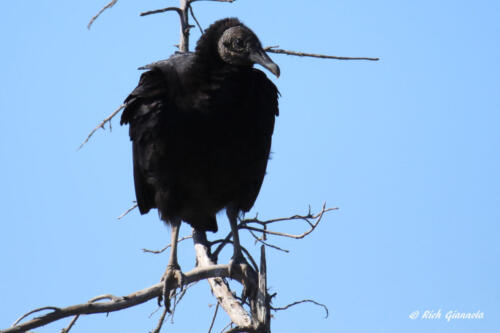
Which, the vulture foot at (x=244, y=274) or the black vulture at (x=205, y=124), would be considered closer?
the vulture foot at (x=244, y=274)

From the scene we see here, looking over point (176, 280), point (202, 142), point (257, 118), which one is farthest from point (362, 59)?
point (176, 280)

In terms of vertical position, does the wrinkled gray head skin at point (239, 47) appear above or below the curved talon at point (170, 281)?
above

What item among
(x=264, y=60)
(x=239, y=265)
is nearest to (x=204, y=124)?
(x=264, y=60)

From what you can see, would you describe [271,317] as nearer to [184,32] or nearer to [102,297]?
[102,297]

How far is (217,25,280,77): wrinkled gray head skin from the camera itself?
13.2ft

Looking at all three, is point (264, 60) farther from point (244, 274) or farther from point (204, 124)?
point (244, 274)

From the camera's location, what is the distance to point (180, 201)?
4180 millimetres

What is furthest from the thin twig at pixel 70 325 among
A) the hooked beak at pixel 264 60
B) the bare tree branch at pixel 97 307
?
the hooked beak at pixel 264 60

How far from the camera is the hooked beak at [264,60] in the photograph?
377cm

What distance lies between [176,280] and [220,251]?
524 millimetres

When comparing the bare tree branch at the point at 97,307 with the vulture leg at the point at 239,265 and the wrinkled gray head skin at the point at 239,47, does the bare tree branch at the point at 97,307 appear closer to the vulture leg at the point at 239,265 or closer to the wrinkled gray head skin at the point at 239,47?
the vulture leg at the point at 239,265

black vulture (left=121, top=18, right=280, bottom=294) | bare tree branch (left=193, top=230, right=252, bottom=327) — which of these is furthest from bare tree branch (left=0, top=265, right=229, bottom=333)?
black vulture (left=121, top=18, right=280, bottom=294)

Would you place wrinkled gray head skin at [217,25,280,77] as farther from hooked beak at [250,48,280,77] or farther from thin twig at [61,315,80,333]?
thin twig at [61,315,80,333]

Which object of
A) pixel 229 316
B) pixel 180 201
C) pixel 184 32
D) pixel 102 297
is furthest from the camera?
pixel 184 32
